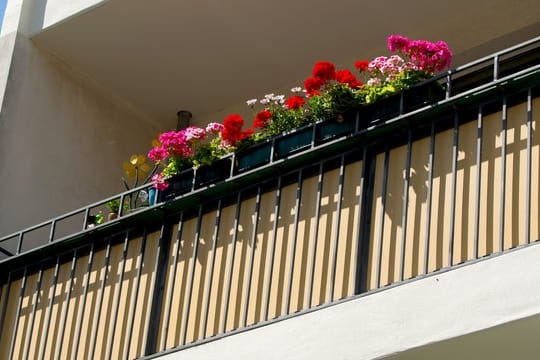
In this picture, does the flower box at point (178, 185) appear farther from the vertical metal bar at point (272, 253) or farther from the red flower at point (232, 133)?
the vertical metal bar at point (272, 253)

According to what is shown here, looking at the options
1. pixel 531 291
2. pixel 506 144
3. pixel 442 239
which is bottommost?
pixel 531 291

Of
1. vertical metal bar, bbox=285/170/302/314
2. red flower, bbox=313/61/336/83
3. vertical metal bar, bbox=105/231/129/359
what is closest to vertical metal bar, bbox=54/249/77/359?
vertical metal bar, bbox=105/231/129/359

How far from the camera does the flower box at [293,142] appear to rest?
8.70m

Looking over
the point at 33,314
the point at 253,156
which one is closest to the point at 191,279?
the point at 253,156

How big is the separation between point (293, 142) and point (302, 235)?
71cm

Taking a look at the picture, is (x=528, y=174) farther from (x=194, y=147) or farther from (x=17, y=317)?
(x=17, y=317)

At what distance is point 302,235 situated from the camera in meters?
8.34

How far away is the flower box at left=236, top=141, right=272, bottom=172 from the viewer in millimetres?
8953

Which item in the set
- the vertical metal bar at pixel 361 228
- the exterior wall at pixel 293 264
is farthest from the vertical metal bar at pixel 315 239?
the vertical metal bar at pixel 361 228

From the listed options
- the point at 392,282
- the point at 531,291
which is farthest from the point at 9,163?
the point at 531,291

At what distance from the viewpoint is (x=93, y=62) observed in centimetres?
1211

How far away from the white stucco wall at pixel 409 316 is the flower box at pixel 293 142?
49.6 inches

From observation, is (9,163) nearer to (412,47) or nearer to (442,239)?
(412,47)

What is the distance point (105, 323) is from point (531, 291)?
3.26 metres
